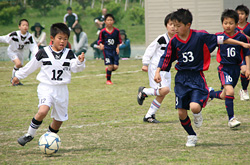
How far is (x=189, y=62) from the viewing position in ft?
17.4

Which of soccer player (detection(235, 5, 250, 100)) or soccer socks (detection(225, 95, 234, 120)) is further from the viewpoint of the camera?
soccer player (detection(235, 5, 250, 100))

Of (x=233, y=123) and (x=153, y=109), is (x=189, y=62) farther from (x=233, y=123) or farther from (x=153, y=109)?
(x=153, y=109)

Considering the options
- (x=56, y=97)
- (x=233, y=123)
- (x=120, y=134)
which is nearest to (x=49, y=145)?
(x=56, y=97)

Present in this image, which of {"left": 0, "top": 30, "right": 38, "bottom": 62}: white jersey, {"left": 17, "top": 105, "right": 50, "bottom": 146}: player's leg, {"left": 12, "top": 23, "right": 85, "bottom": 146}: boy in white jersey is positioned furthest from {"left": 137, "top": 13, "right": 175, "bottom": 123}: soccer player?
{"left": 0, "top": 30, "right": 38, "bottom": 62}: white jersey

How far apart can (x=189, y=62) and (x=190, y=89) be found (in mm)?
348

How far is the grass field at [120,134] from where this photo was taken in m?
4.83

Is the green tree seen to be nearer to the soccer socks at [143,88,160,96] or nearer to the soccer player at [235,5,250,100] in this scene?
the soccer player at [235,5,250,100]

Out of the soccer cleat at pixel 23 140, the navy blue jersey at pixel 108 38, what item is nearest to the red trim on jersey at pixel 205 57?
the soccer cleat at pixel 23 140

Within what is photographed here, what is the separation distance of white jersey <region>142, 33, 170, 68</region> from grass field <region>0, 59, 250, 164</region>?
1028 millimetres

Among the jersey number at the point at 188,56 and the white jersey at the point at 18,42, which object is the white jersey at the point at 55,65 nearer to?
the jersey number at the point at 188,56

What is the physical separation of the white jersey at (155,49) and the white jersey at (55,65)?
6.33 ft

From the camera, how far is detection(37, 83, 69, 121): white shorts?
5.37 m

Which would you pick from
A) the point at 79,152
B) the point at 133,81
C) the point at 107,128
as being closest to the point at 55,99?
the point at 79,152

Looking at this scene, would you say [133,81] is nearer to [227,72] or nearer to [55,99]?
[227,72]
